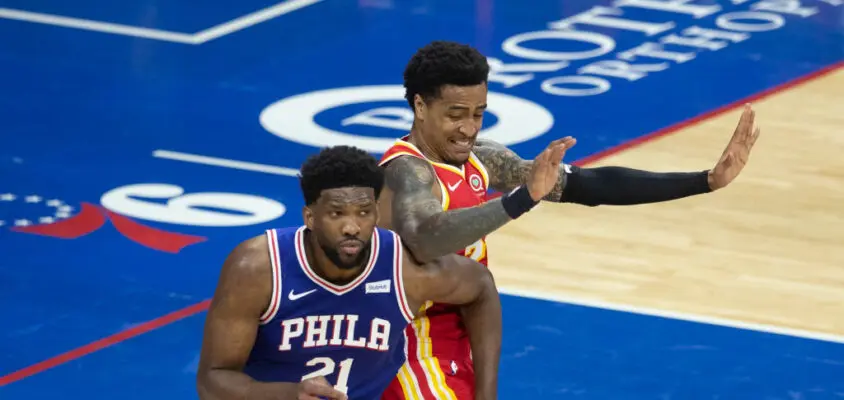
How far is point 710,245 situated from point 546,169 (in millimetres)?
4590

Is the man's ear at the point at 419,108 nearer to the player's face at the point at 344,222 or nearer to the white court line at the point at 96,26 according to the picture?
the player's face at the point at 344,222

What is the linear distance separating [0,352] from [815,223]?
4580mm

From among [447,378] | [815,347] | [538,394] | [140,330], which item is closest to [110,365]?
[140,330]

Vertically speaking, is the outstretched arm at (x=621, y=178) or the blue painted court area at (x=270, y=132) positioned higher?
the outstretched arm at (x=621, y=178)

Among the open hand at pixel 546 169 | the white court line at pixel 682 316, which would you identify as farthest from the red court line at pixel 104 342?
the open hand at pixel 546 169

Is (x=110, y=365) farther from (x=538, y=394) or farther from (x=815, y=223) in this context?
(x=815, y=223)

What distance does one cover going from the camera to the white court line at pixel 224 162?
11.1 metres

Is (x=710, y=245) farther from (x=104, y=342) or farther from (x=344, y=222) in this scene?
(x=344, y=222)

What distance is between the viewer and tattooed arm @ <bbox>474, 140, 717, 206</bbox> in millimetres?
6410

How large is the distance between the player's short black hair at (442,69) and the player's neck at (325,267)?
0.70 meters

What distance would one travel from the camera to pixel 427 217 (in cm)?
582

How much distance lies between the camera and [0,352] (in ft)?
27.8

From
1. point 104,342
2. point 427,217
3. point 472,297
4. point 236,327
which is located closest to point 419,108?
point 427,217

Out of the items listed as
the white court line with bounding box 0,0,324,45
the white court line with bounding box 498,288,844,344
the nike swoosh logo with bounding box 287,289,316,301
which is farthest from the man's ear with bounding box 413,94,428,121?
the white court line with bounding box 0,0,324,45
